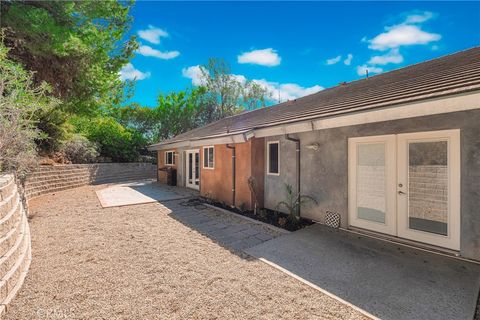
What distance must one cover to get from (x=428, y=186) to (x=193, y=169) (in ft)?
39.0

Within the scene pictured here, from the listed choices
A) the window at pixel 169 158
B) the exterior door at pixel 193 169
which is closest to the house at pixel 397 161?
the exterior door at pixel 193 169

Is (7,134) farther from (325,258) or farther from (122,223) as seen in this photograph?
(325,258)

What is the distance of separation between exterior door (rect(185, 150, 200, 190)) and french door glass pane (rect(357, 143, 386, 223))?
9.88 m

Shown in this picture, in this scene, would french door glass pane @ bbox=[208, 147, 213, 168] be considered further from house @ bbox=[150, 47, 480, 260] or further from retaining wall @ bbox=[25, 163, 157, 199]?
retaining wall @ bbox=[25, 163, 157, 199]

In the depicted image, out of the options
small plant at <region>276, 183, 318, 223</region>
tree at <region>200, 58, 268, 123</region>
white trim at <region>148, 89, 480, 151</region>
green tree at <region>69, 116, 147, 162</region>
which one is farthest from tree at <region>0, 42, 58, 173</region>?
tree at <region>200, 58, 268, 123</region>

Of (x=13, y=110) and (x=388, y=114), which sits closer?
(x=388, y=114)

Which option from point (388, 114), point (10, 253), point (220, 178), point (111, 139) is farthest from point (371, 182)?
point (111, 139)

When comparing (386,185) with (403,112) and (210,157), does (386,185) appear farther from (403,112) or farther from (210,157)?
(210,157)

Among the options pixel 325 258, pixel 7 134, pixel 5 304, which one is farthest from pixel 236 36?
pixel 5 304

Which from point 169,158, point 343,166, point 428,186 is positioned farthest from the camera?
point 169,158

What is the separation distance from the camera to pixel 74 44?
784 cm

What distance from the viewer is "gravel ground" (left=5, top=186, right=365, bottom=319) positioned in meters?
3.09

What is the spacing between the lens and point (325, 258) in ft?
15.3

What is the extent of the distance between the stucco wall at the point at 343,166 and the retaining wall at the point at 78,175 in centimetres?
1097
